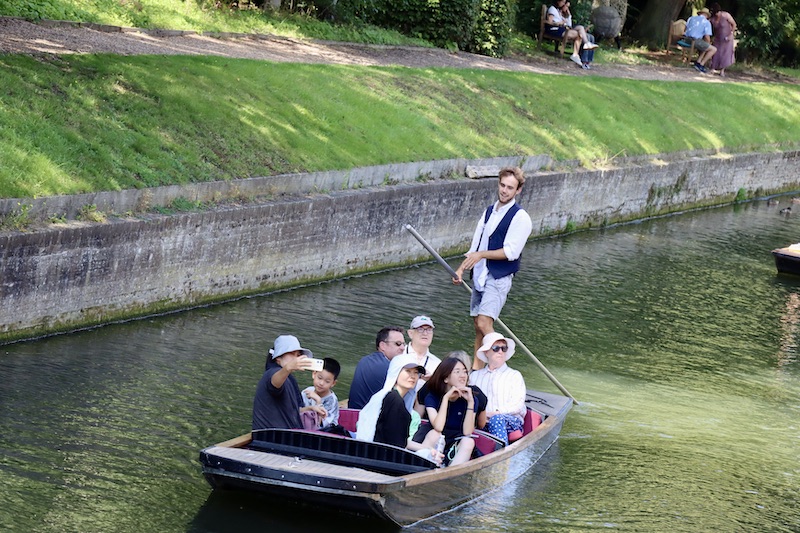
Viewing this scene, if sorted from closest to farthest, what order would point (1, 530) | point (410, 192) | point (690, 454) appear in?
point (1, 530) < point (690, 454) < point (410, 192)

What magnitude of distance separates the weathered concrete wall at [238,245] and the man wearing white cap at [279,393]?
388 cm

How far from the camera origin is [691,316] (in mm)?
16828

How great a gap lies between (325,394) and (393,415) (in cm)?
142

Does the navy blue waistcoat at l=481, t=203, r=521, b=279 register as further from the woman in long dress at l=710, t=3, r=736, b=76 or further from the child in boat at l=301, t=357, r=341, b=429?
the woman in long dress at l=710, t=3, r=736, b=76

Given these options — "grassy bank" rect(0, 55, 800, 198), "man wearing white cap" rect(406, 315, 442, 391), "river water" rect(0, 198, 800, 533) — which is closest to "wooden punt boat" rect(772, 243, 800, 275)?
"river water" rect(0, 198, 800, 533)

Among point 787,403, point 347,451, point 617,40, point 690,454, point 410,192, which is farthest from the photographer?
point 617,40

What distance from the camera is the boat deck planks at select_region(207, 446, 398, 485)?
8.39 metres

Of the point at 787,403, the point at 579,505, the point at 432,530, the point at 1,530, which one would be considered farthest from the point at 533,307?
the point at 1,530

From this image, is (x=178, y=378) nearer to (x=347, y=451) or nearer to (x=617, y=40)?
(x=347, y=451)

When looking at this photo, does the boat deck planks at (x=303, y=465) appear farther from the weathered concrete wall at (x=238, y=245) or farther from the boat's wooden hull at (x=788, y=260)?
the boat's wooden hull at (x=788, y=260)

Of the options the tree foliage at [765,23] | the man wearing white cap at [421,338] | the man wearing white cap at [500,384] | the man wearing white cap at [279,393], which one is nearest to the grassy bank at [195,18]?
the man wearing white cap at [421,338]

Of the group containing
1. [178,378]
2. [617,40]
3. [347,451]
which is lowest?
[178,378]

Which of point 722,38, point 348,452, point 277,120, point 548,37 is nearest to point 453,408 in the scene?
point 348,452

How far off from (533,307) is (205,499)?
8.09 m
